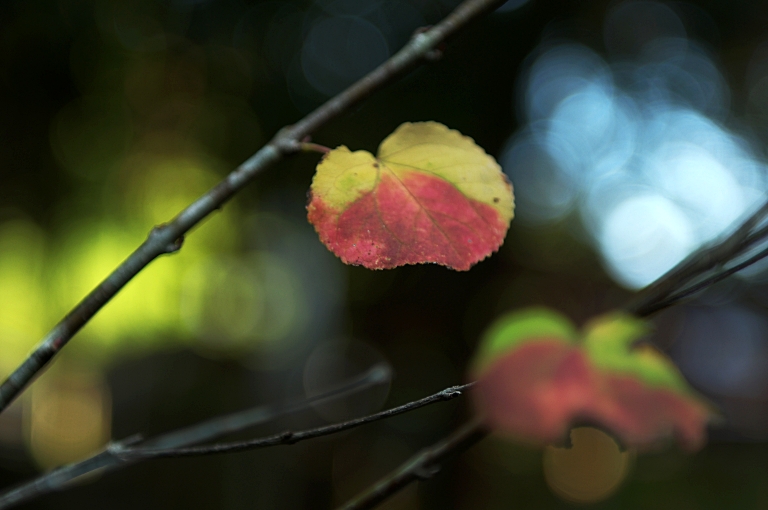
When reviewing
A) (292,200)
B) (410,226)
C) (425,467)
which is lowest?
(425,467)

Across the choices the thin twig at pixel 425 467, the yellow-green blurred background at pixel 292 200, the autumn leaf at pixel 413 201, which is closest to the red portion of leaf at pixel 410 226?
the autumn leaf at pixel 413 201

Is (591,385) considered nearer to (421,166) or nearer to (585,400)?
(585,400)

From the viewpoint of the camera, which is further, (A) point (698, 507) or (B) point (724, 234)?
(A) point (698, 507)

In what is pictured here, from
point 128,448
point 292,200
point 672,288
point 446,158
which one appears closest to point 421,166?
point 446,158

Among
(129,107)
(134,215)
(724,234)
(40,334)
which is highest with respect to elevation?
(129,107)

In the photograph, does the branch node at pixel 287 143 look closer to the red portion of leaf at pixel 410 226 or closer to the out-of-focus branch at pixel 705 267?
the red portion of leaf at pixel 410 226

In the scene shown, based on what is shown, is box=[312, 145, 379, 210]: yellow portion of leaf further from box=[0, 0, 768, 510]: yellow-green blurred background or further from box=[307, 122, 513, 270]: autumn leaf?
box=[0, 0, 768, 510]: yellow-green blurred background

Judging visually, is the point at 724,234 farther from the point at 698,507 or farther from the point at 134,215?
the point at 698,507

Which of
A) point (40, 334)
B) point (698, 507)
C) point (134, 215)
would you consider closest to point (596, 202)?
A: point (134, 215)
